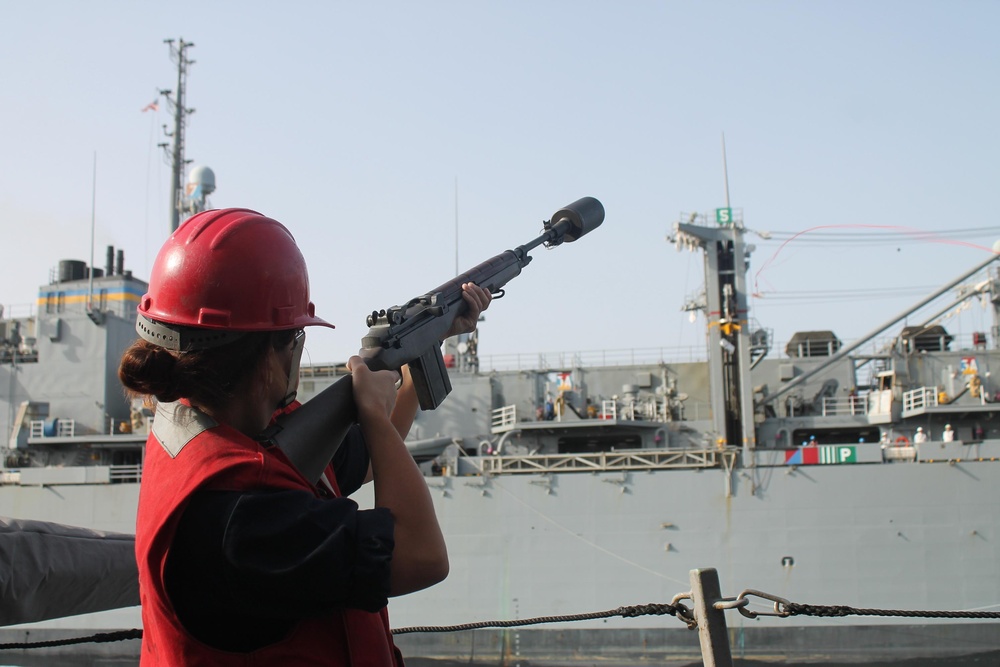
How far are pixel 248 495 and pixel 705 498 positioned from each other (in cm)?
1357

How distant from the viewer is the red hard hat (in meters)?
1.59

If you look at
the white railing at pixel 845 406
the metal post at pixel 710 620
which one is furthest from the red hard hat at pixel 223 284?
the white railing at pixel 845 406

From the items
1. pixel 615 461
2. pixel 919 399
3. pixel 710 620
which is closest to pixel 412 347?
pixel 710 620

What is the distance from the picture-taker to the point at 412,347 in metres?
2.08

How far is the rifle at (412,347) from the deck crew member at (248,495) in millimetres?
48

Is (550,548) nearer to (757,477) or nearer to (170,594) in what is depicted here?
(757,477)

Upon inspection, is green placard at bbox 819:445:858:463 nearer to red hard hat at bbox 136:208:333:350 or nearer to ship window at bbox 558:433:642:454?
ship window at bbox 558:433:642:454

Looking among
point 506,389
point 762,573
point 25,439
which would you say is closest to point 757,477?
point 762,573

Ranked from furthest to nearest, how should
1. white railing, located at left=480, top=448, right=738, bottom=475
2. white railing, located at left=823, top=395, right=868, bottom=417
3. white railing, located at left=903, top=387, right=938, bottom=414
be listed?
1. white railing, located at left=823, top=395, right=868, bottom=417
2. white railing, located at left=903, top=387, right=938, bottom=414
3. white railing, located at left=480, top=448, right=738, bottom=475

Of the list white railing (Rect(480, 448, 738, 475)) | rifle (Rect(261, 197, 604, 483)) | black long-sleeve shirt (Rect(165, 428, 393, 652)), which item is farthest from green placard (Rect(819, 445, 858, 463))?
black long-sleeve shirt (Rect(165, 428, 393, 652))

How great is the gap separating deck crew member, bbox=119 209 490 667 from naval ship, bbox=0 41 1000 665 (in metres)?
11.6

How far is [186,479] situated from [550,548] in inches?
A: 521

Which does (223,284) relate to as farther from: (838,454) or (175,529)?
(838,454)

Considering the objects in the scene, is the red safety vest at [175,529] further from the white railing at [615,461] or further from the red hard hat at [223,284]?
the white railing at [615,461]
